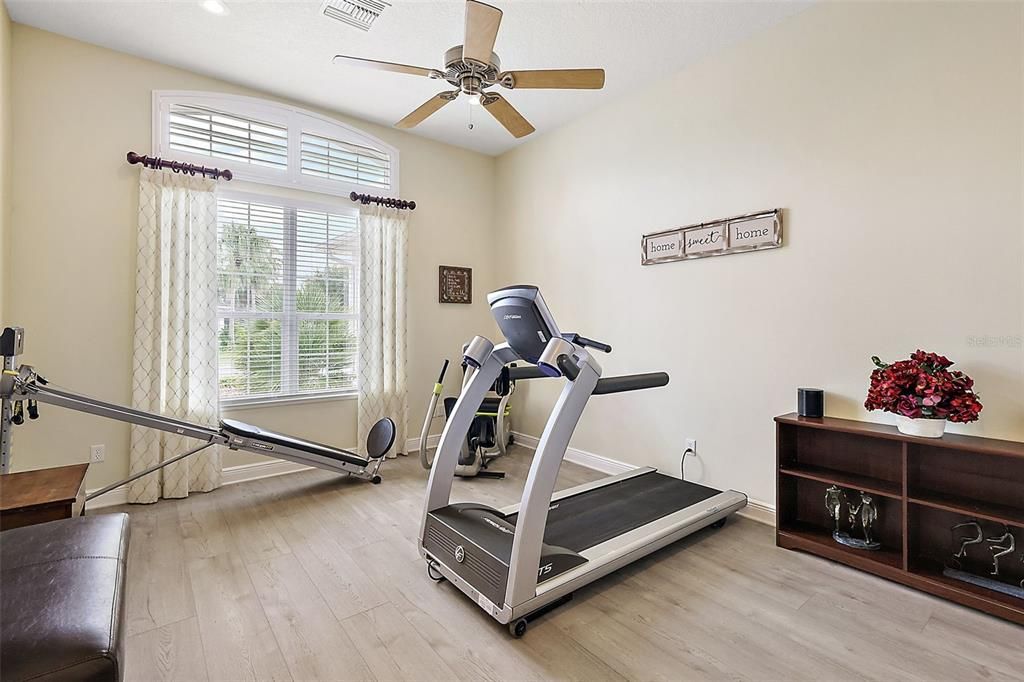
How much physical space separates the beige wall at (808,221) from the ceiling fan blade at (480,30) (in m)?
1.93

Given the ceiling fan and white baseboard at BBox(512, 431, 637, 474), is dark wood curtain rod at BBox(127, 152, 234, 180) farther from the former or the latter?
white baseboard at BBox(512, 431, 637, 474)

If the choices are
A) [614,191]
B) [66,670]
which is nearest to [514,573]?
[66,670]

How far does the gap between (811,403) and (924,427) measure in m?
0.52

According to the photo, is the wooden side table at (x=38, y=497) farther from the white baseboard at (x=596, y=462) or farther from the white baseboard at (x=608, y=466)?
the white baseboard at (x=596, y=462)

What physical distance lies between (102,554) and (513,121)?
2.80 m

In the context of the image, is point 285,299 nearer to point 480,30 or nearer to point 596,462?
point 480,30

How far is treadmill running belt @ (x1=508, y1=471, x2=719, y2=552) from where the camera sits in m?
2.50

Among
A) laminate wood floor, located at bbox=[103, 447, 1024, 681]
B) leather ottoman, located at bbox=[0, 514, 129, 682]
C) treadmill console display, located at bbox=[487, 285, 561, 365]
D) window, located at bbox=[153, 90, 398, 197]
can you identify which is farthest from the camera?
window, located at bbox=[153, 90, 398, 197]

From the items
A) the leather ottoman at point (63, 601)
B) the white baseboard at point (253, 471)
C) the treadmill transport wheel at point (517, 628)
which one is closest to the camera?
the leather ottoman at point (63, 601)

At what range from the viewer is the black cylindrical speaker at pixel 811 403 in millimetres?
2657

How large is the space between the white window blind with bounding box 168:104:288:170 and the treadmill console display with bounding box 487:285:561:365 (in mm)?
2860

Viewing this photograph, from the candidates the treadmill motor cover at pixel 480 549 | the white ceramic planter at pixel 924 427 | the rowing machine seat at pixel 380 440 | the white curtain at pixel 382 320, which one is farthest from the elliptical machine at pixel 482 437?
the white ceramic planter at pixel 924 427

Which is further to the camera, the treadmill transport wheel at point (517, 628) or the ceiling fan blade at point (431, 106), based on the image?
the ceiling fan blade at point (431, 106)

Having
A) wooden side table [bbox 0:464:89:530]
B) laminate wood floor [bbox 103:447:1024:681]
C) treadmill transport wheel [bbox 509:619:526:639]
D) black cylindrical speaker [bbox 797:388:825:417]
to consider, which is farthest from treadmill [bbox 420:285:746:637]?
wooden side table [bbox 0:464:89:530]
